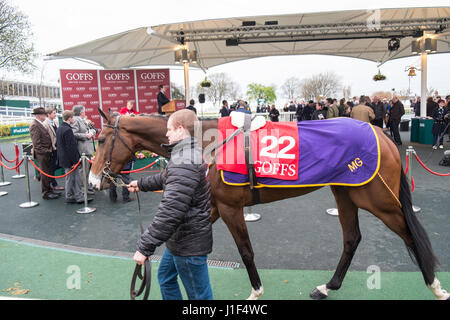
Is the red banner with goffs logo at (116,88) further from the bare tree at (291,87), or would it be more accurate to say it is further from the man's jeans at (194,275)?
the bare tree at (291,87)

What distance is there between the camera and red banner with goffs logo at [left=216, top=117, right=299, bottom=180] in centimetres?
293

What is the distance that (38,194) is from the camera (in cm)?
778

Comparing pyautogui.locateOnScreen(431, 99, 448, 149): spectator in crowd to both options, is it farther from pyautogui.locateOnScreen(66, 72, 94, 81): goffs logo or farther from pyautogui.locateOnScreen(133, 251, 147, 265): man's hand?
pyautogui.locateOnScreen(66, 72, 94, 81): goffs logo

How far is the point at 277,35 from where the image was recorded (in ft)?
41.3

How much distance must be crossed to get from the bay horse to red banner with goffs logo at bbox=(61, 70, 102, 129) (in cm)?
1054

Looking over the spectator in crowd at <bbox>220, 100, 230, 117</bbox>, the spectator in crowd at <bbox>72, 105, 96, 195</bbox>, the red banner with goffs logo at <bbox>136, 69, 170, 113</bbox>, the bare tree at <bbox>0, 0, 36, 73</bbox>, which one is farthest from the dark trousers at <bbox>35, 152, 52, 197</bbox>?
the bare tree at <bbox>0, 0, 36, 73</bbox>

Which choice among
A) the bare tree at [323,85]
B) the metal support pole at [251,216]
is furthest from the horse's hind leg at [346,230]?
the bare tree at [323,85]

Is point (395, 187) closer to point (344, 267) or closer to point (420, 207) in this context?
point (344, 267)

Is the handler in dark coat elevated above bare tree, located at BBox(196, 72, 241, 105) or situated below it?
below

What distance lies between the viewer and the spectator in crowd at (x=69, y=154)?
679 cm

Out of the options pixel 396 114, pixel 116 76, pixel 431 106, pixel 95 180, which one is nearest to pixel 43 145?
pixel 95 180

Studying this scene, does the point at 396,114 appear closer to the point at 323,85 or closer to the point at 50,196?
the point at 50,196

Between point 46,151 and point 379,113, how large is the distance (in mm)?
11576

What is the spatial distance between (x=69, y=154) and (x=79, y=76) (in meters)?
7.01
